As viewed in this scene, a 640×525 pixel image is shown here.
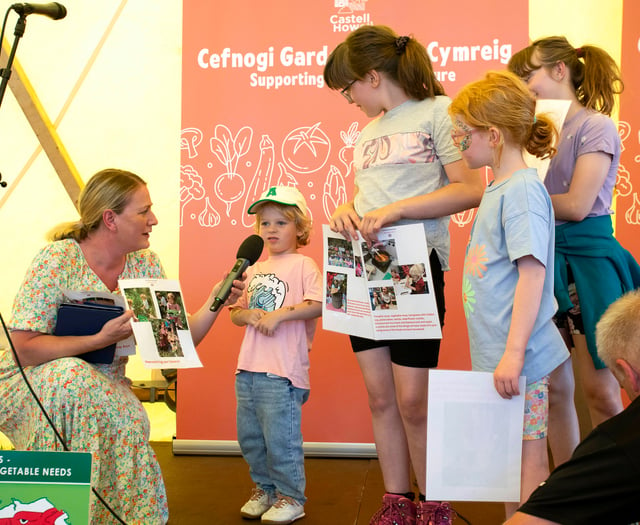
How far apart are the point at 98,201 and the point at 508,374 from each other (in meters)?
1.41

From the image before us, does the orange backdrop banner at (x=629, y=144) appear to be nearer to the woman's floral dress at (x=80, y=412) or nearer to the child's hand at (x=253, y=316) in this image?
the child's hand at (x=253, y=316)

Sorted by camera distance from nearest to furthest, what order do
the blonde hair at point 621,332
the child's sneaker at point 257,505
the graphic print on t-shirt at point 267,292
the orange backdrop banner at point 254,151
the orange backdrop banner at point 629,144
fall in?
the blonde hair at point 621,332
the child's sneaker at point 257,505
the graphic print on t-shirt at point 267,292
the orange backdrop banner at point 629,144
the orange backdrop banner at point 254,151

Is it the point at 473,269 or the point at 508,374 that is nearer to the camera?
the point at 508,374

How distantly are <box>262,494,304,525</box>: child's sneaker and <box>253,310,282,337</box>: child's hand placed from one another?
563 millimetres

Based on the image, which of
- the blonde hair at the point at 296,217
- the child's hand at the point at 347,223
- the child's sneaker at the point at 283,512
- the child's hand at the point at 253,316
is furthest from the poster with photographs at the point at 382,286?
the child's sneaker at the point at 283,512

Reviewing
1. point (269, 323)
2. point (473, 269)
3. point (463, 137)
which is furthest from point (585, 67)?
point (269, 323)

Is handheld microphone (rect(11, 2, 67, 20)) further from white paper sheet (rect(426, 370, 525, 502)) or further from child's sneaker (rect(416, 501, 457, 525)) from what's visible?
child's sneaker (rect(416, 501, 457, 525))

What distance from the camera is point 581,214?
2027 millimetres

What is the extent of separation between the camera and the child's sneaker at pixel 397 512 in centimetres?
208

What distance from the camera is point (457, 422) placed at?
1.71m

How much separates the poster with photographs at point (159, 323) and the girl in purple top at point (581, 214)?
1.08m

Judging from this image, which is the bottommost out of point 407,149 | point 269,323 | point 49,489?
point 49,489

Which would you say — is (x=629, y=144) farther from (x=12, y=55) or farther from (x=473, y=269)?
→ (x=12, y=55)

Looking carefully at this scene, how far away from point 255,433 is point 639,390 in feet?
5.26
